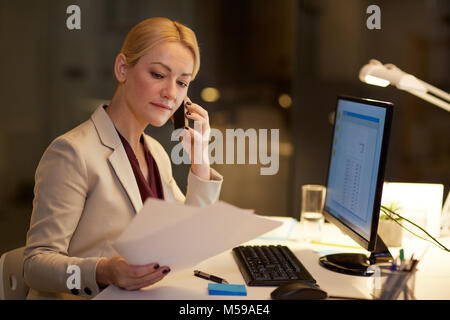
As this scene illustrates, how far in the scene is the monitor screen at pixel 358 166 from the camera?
1292 mm

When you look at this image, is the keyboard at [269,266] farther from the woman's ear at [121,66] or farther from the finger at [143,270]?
the woman's ear at [121,66]

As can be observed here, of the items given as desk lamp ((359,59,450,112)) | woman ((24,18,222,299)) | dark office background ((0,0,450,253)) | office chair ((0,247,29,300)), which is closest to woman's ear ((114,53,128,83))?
woman ((24,18,222,299))

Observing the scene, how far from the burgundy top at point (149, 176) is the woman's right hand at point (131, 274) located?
1.29ft

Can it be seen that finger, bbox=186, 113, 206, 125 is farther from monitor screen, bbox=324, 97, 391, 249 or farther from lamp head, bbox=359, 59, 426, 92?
lamp head, bbox=359, 59, 426, 92

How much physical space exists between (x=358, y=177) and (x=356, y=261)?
0.23 m

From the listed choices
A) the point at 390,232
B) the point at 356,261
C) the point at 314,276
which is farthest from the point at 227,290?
the point at 390,232

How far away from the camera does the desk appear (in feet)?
3.82

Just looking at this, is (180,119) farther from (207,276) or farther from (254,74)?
(254,74)

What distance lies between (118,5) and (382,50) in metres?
1.41

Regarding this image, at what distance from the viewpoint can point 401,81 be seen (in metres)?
1.73
